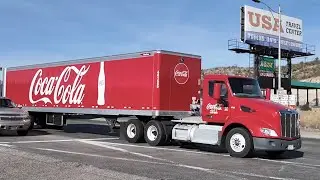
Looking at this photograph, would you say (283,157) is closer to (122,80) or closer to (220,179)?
(220,179)

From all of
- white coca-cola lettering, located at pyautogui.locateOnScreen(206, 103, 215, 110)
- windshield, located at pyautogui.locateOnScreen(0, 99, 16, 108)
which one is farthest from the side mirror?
windshield, located at pyautogui.locateOnScreen(0, 99, 16, 108)

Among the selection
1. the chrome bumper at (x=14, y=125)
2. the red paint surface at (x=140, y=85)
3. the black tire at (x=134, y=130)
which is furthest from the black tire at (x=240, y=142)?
the chrome bumper at (x=14, y=125)

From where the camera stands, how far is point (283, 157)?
15.6 meters

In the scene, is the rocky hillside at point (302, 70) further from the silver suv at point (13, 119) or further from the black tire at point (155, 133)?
the black tire at point (155, 133)

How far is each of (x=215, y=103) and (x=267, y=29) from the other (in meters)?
46.5

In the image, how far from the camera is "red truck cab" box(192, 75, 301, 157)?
14422 mm

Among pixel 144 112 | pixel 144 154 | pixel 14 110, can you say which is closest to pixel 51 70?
pixel 14 110

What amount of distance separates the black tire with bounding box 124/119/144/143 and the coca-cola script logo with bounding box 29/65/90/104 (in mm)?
3495

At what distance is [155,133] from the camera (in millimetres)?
18438

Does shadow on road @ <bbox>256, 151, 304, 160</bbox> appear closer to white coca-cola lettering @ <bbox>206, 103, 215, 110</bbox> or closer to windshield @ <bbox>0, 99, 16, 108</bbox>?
white coca-cola lettering @ <bbox>206, 103, 215, 110</bbox>

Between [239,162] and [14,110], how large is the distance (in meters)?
11.7

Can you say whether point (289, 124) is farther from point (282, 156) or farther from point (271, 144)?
point (282, 156)

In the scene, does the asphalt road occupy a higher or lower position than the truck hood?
lower

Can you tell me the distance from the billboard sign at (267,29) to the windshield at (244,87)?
128 ft
